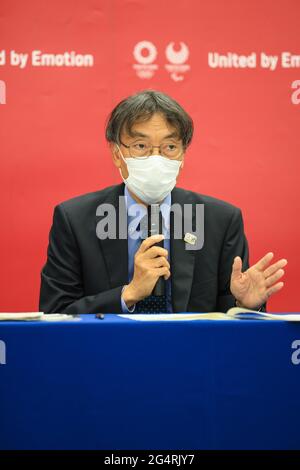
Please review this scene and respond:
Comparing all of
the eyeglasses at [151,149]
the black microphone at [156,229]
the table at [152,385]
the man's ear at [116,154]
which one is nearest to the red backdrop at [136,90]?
the man's ear at [116,154]

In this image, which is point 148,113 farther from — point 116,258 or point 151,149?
point 116,258

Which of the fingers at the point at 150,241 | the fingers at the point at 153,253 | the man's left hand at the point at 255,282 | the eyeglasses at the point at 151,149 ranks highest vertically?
the eyeglasses at the point at 151,149

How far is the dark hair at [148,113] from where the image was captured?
197 centimetres

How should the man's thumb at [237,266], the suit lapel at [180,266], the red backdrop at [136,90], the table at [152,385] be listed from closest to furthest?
the table at [152,385] → the man's thumb at [237,266] → the suit lapel at [180,266] → the red backdrop at [136,90]

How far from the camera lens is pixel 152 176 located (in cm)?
194

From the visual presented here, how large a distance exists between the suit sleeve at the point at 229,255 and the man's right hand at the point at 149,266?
1.36 ft

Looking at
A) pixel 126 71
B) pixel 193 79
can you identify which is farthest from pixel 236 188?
pixel 126 71

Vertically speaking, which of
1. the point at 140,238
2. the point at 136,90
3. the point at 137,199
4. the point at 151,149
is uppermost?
the point at 136,90

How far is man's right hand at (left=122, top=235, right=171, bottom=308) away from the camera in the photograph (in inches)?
Result: 63.2

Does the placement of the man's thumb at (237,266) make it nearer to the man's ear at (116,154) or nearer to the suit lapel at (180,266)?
the suit lapel at (180,266)

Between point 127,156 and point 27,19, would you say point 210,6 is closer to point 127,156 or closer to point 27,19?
point 27,19

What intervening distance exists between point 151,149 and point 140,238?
27 cm

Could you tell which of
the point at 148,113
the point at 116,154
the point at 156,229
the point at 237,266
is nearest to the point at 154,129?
the point at 148,113
